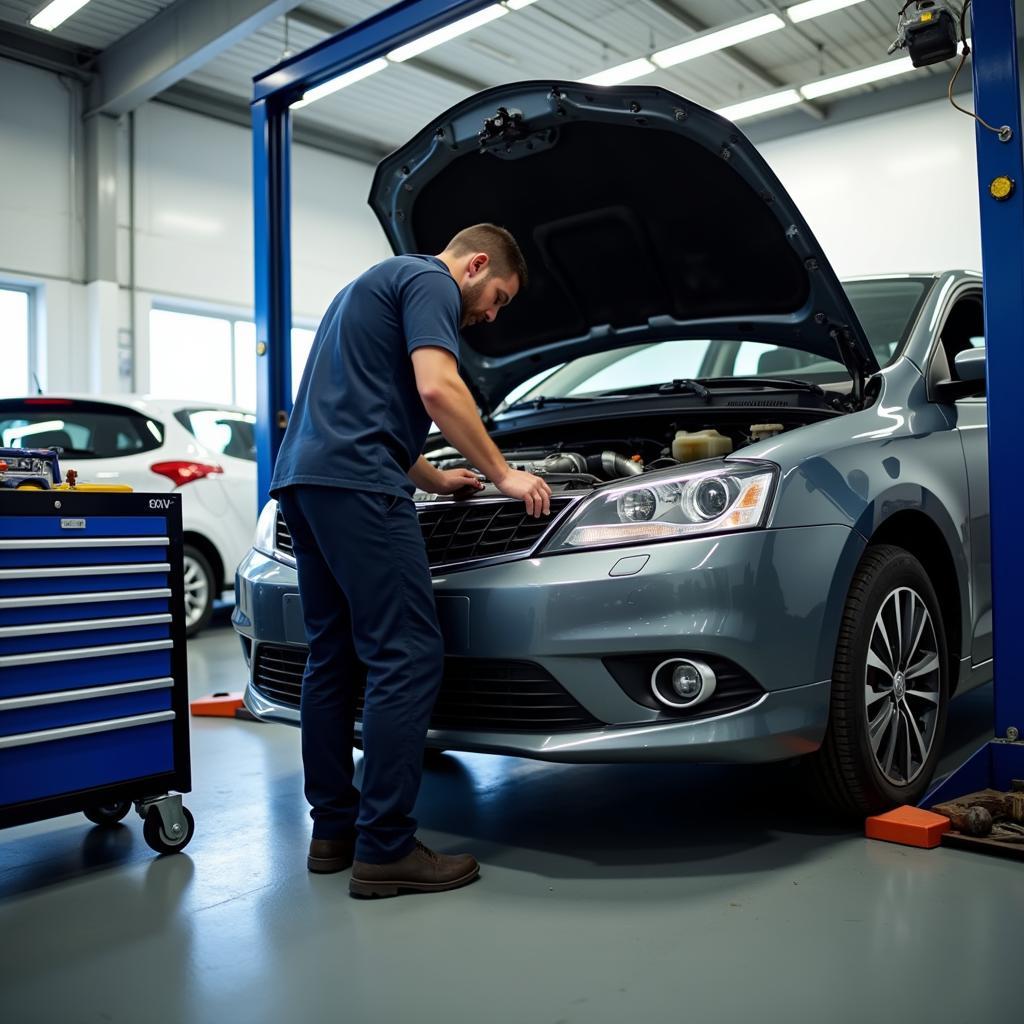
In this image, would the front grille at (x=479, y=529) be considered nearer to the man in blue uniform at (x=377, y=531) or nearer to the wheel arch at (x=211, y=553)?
the man in blue uniform at (x=377, y=531)

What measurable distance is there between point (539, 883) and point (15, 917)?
40.5 inches

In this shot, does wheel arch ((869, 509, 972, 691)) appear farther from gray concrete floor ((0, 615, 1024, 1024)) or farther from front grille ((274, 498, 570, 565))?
front grille ((274, 498, 570, 565))

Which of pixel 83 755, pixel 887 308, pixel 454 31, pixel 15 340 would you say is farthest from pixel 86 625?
pixel 15 340

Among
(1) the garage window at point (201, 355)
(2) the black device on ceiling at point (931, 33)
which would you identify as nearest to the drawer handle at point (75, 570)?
(2) the black device on ceiling at point (931, 33)

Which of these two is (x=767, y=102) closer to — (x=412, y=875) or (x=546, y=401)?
(x=546, y=401)

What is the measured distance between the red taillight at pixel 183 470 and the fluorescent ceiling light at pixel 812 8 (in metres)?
6.07

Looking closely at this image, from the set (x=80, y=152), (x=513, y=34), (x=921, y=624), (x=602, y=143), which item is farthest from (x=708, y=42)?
(x=921, y=624)

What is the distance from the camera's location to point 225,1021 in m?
1.61

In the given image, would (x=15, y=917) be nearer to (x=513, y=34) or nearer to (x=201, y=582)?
(x=201, y=582)

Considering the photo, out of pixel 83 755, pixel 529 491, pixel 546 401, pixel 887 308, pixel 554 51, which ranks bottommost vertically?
pixel 83 755

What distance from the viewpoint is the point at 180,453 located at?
20.0 feet

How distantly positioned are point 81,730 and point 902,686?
1.86 metres

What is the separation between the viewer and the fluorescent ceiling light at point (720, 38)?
8859 millimetres

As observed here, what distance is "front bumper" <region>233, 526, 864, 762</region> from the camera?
2.09m
